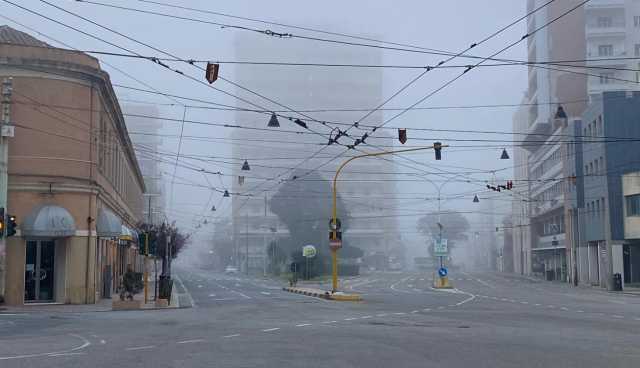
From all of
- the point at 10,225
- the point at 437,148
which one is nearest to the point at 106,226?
the point at 10,225

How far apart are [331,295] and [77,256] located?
1308 cm

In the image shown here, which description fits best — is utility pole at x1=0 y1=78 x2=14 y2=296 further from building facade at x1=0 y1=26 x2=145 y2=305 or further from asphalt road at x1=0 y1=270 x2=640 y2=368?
asphalt road at x1=0 y1=270 x2=640 y2=368

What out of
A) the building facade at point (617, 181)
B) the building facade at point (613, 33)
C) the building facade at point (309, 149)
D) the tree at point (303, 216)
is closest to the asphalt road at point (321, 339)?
the building facade at point (617, 181)

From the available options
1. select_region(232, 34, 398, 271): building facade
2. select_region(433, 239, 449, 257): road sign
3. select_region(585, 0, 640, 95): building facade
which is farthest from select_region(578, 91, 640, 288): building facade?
select_region(232, 34, 398, 271): building facade

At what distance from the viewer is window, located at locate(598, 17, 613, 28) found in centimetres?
9356

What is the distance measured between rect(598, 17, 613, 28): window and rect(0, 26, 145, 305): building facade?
2827 inches

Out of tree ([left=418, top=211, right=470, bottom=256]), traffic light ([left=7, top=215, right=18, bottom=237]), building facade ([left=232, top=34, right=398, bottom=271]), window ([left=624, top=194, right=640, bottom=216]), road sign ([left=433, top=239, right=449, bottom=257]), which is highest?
building facade ([left=232, top=34, right=398, bottom=271])

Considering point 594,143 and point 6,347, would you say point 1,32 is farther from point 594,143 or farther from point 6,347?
point 594,143

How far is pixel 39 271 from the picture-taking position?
3531 cm

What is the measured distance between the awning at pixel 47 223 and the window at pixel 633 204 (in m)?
45.5

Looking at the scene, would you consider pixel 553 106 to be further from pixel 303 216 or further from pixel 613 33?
pixel 303 216

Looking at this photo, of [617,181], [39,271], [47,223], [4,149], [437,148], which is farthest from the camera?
[617,181]

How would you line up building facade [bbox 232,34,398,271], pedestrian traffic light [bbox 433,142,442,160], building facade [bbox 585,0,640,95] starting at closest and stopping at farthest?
1. pedestrian traffic light [bbox 433,142,442,160]
2. building facade [bbox 585,0,640,95]
3. building facade [bbox 232,34,398,271]

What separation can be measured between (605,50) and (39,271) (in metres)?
76.1
